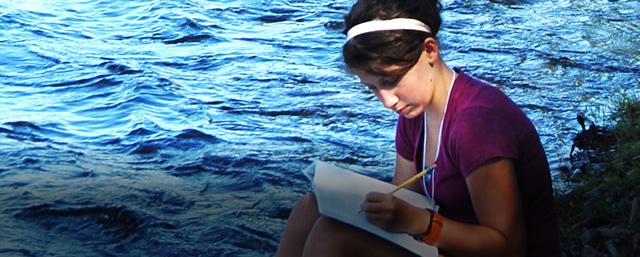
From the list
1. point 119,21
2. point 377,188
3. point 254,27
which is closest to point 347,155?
point 377,188

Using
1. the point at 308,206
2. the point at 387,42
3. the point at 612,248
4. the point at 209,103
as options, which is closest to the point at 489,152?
the point at 387,42

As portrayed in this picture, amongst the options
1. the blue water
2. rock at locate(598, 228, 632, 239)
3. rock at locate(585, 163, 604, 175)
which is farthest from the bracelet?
rock at locate(585, 163, 604, 175)

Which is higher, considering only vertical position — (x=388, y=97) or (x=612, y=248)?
(x=388, y=97)

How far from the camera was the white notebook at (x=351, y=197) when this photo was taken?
3178 millimetres

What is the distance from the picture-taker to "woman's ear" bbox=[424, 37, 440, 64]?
3.24 meters

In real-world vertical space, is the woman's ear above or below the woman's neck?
above

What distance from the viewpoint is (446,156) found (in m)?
3.25

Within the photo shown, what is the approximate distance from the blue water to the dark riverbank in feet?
0.86

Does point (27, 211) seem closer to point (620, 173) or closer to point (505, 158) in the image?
point (620, 173)

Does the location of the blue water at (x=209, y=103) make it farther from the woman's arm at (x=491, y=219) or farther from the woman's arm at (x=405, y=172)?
the woman's arm at (x=491, y=219)

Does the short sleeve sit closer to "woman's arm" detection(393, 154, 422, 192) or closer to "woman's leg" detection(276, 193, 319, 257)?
"woman's arm" detection(393, 154, 422, 192)

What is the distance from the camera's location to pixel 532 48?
890 cm

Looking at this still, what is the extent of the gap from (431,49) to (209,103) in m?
4.73

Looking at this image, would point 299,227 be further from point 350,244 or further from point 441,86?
point 441,86
